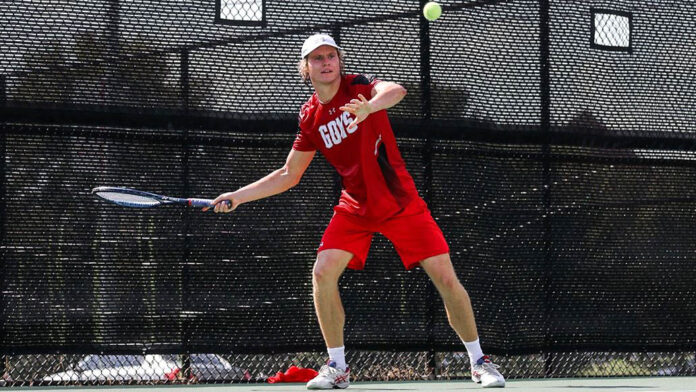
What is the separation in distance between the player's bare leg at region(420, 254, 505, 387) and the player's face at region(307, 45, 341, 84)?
38.5 inches

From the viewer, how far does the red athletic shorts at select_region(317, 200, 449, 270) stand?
203 inches

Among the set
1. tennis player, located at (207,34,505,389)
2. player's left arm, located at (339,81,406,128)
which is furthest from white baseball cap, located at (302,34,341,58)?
player's left arm, located at (339,81,406,128)

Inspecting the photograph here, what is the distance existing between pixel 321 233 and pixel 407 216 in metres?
1.03

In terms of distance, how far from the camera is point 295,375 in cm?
606

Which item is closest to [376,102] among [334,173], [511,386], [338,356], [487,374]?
[338,356]

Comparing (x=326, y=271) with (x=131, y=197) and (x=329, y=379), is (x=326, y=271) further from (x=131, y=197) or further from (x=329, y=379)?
(x=131, y=197)

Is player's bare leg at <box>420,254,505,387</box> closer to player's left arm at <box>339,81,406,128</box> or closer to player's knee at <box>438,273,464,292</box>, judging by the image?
player's knee at <box>438,273,464,292</box>

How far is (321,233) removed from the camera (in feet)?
20.1

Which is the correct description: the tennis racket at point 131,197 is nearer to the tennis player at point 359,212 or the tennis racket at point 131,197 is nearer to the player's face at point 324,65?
the tennis player at point 359,212

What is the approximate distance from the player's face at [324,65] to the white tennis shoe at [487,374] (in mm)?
1506

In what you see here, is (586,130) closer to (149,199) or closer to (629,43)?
(629,43)

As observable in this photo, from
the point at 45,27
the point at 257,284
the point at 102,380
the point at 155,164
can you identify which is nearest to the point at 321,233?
the point at 257,284

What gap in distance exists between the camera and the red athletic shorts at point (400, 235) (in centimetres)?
516

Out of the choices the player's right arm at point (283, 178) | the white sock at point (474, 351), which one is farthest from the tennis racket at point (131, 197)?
the white sock at point (474, 351)
